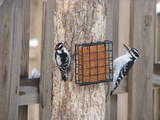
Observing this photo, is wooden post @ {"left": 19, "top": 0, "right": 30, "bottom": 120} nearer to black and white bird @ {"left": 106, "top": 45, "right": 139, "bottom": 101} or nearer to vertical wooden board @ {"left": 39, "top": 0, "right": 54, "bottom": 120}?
vertical wooden board @ {"left": 39, "top": 0, "right": 54, "bottom": 120}

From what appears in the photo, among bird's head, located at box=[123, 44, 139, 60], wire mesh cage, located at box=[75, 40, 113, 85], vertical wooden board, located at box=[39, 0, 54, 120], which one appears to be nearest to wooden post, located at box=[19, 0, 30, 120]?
vertical wooden board, located at box=[39, 0, 54, 120]

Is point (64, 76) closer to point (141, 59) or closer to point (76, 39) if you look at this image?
point (76, 39)

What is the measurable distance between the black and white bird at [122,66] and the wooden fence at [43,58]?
0.32 ft

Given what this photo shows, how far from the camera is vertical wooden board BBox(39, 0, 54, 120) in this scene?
2.33 meters

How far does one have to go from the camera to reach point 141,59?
2.82 m

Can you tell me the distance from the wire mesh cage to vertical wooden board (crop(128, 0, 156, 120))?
0.72 meters

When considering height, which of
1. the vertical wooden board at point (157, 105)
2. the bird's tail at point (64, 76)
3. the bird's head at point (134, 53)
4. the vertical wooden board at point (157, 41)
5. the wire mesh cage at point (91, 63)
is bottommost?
the vertical wooden board at point (157, 105)

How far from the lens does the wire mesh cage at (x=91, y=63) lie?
6.44 ft

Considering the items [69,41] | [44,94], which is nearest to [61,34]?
[69,41]

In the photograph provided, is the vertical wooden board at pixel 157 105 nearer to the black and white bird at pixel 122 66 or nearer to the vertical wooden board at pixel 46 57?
the black and white bird at pixel 122 66

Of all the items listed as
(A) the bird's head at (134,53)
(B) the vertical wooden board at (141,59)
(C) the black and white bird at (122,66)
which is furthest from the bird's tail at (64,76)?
(B) the vertical wooden board at (141,59)

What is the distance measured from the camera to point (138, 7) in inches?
108

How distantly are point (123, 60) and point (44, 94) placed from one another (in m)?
0.75

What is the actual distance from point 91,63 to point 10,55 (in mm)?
589
